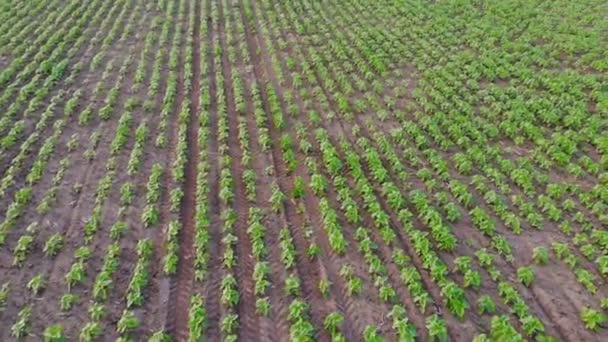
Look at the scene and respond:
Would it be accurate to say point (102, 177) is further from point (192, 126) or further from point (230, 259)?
point (230, 259)

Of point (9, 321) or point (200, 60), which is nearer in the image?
point (9, 321)

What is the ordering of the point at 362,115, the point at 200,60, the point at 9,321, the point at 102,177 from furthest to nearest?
the point at 200,60 < the point at 362,115 < the point at 102,177 < the point at 9,321

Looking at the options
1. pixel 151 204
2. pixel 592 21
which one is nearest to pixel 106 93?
pixel 151 204

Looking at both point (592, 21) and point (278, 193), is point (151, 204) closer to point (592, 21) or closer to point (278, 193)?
point (278, 193)

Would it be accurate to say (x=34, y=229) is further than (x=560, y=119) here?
No

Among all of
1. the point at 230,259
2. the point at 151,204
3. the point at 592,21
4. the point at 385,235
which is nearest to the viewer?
the point at 230,259

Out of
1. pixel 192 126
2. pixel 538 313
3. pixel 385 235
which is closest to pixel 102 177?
pixel 192 126
